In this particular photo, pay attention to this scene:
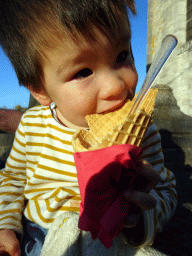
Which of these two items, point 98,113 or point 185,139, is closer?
point 98,113

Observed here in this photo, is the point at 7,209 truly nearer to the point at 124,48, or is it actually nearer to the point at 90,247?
the point at 90,247

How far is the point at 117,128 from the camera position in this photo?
0.80m

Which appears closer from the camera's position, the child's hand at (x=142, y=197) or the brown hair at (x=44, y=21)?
the child's hand at (x=142, y=197)

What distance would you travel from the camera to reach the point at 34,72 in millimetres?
1127

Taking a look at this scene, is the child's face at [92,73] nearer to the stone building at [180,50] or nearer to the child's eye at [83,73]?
the child's eye at [83,73]

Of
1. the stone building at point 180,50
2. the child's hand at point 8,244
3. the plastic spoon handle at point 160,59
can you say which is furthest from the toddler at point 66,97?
the stone building at point 180,50

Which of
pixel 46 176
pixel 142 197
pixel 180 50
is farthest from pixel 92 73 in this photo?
pixel 180 50

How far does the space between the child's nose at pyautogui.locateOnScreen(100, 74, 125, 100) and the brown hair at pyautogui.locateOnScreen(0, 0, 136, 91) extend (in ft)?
0.80

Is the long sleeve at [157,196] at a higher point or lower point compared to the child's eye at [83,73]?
lower

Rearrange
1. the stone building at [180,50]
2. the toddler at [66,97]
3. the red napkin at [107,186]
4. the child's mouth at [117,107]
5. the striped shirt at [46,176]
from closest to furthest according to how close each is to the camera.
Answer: the red napkin at [107,186]
the toddler at [66,97]
the child's mouth at [117,107]
the striped shirt at [46,176]
the stone building at [180,50]

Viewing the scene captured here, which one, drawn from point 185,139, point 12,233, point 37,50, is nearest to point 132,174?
point 37,50

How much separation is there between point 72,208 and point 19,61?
1021mm

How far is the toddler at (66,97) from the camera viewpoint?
0.92 metres

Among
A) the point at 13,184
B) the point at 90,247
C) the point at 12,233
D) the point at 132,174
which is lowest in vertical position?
the point at 12,233
